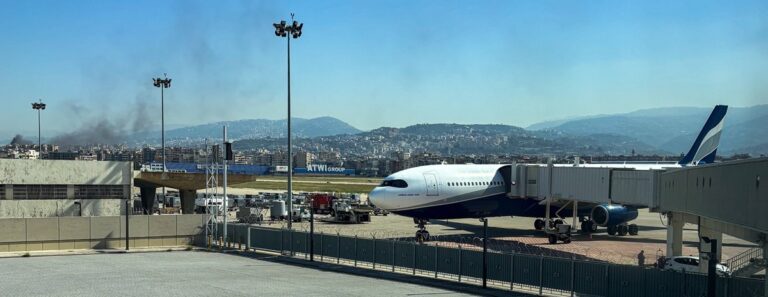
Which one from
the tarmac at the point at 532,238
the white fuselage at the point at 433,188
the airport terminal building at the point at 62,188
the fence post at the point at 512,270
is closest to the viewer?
the fence post at the point at 512,270

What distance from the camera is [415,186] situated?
2192 inches

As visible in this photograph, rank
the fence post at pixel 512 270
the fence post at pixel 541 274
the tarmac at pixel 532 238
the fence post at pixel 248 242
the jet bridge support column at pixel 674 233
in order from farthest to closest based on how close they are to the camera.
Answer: the fence post at pixel 248 242 → the tarmac at pixel 532 238 → the jet bridge support column at pixel 674 233 → the fence post at pixel 512 270 → the fence post at pixel 541 274

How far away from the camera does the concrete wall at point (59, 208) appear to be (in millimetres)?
54844

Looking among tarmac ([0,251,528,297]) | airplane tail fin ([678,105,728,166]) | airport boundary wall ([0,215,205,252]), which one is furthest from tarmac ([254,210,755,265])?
airport boundary wall ([0,215,205,252])

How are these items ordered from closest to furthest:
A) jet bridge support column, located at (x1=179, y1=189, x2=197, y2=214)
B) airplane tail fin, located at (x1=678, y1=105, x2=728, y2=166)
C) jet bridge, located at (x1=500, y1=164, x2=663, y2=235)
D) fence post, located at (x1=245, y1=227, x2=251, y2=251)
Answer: jet bridge, located at (x1=500, y1=164, x2=663, y2=235) < fence post, located at (x1=245, y1=227, x2=251, y2=251) < airplane tail fin, located at (x1=678, y1=105, x2=728, y2=166) < jet bridge support column, located at (x1=179, y1=189, x2=197, y2=214)

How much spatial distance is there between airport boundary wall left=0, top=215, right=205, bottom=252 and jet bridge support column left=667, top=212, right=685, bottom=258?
106 ft

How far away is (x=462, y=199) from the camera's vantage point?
190 ft

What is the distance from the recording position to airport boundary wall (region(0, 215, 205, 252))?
49406mm

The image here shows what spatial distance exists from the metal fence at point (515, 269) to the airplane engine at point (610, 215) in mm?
26075

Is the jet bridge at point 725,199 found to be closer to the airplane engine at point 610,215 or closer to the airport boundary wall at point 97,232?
the airplane engine at point 610,215

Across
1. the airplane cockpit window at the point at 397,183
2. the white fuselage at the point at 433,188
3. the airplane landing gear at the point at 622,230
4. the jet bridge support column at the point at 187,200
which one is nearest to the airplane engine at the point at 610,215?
the airplane landing gear at the point at 622,230

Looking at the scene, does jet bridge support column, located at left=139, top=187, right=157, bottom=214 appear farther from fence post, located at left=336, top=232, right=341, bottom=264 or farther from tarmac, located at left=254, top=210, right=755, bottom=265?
fence post, located at left=336, top=232, right=341, bottom=264

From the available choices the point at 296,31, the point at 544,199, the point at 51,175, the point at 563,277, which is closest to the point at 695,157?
the point at 544,199

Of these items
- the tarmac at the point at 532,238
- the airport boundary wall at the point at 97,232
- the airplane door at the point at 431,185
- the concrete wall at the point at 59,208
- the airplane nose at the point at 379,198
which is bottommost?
the tarmac at the point at 532,238
